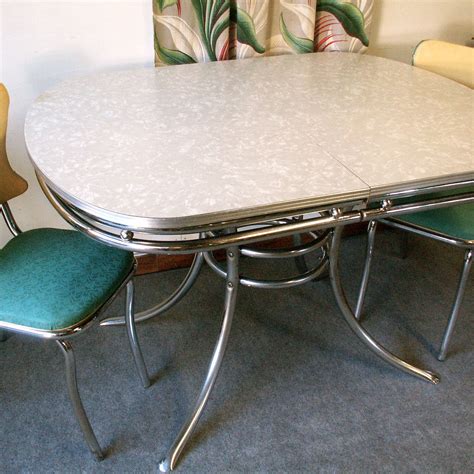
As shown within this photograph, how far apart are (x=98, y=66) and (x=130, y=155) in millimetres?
719

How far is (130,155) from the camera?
1.11 metres

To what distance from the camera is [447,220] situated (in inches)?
62.2

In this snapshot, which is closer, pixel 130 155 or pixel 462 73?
pixel 130 155

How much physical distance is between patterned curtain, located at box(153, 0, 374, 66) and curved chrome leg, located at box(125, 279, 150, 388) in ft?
2.41

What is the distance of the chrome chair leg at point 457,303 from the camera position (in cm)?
159

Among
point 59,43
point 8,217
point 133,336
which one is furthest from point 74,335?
point 59,43

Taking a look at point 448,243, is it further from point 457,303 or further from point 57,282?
point 57,282

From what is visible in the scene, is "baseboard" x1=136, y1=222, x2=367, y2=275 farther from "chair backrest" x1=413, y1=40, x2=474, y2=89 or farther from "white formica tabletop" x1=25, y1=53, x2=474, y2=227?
"chair backrest" x1=413, y1=40, x2=474, y2=89

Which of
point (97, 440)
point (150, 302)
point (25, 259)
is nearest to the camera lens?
point (25, 259)

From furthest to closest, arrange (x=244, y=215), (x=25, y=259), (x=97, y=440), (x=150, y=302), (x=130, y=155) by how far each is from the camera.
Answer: (x=150, y=302) → (x=97, y=440) → (x=25, y=259) → (x=130, y=155) → (x=244, y=215)

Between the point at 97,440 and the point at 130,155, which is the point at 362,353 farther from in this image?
the point at 130,155

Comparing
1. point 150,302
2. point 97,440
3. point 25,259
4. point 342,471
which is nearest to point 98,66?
point 25,259

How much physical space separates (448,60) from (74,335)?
1.43 metres

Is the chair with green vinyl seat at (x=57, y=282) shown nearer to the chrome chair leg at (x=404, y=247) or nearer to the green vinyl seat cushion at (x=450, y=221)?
the green vinyl seat cushion at (x=450, y=221)
